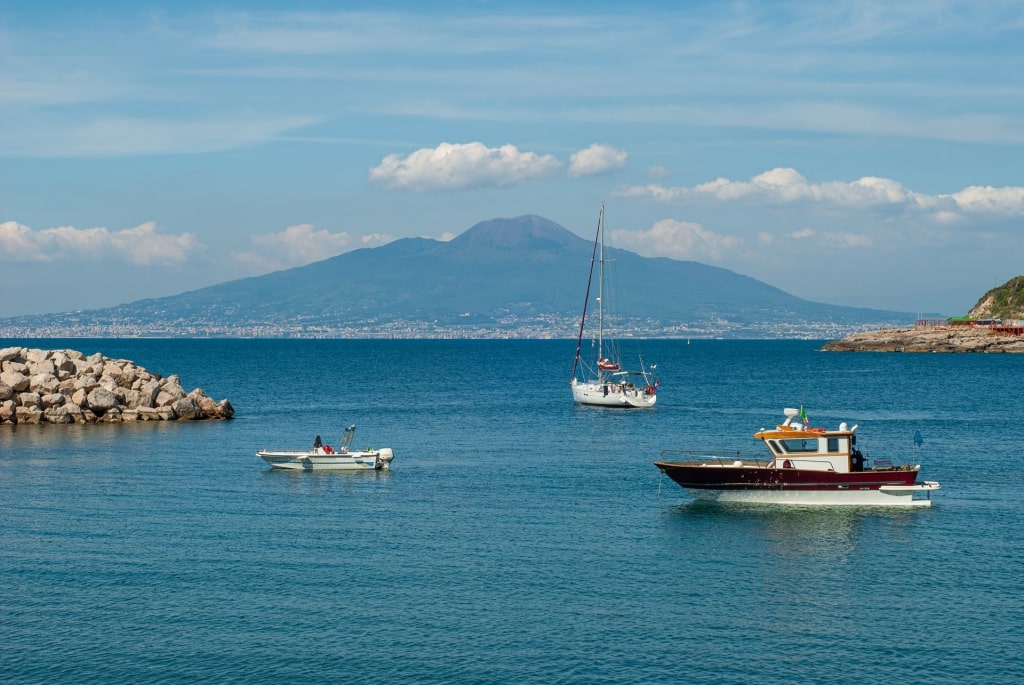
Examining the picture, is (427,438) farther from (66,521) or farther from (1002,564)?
(1002,564)

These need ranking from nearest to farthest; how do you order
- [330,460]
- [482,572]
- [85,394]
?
[482,572]
[330,460]
[85,394]

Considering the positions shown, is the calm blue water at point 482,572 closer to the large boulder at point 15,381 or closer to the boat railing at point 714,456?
the boat railing at point 714,456

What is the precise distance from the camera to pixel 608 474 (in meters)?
64.7

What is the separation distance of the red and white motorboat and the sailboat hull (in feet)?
190

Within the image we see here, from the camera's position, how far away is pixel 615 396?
114125 millimetres

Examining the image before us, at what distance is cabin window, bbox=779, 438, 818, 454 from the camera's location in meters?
55.2

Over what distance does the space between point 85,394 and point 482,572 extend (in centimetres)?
6123

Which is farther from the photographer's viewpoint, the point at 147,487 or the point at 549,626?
the point at 147,487

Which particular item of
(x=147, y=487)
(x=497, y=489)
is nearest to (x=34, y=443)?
(x=147, y=487)

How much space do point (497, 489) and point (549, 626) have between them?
957 inches

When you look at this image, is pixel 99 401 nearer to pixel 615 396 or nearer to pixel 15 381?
pixel 15 381

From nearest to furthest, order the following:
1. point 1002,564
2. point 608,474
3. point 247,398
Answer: point 1002,564 → point 608,474 → point 247,398

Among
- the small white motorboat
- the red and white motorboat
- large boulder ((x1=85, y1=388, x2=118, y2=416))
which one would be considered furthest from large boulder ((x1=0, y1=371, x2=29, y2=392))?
the red and white motorboat

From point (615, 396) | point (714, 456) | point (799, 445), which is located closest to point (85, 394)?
point (615, 396)
